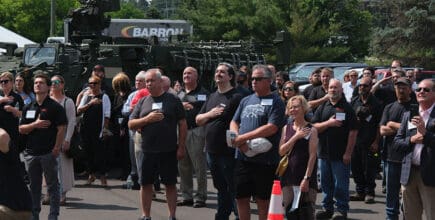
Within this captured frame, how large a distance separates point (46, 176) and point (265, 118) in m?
2.81

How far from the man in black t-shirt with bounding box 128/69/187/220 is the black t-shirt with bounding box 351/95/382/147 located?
3.39 metres

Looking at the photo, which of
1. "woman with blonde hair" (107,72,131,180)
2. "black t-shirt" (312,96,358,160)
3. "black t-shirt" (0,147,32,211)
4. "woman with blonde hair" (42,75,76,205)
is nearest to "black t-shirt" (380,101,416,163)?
"black t-shirt" (312,96,358,160)

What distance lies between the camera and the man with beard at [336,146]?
1095 cm

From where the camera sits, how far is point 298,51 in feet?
132

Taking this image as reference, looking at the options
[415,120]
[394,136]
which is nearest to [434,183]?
[415,120]

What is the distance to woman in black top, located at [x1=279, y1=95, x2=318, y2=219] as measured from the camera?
8797 mm

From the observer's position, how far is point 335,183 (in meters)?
11.1

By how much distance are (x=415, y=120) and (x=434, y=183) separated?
25.5 inches

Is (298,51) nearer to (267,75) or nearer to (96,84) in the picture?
(96,84)

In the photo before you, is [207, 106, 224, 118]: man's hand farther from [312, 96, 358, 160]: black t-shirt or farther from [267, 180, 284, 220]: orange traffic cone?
[267, 180, 284, 220]: orange traffic cone

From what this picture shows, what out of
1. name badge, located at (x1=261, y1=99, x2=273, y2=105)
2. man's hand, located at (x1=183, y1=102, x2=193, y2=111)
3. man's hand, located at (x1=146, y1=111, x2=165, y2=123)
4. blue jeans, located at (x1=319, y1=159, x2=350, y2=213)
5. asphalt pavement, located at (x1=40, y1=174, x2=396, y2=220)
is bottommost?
→ asphalt pavement, located at (x1=40, y1=174, x2=396, y2=220)

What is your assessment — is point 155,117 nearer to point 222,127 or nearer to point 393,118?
point 222,127

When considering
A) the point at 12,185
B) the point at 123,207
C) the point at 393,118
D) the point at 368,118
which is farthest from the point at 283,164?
the point at 368,118

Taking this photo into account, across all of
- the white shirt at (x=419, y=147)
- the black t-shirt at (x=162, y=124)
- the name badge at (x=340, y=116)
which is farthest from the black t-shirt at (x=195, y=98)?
the white shirt at (x=419, y=147)
